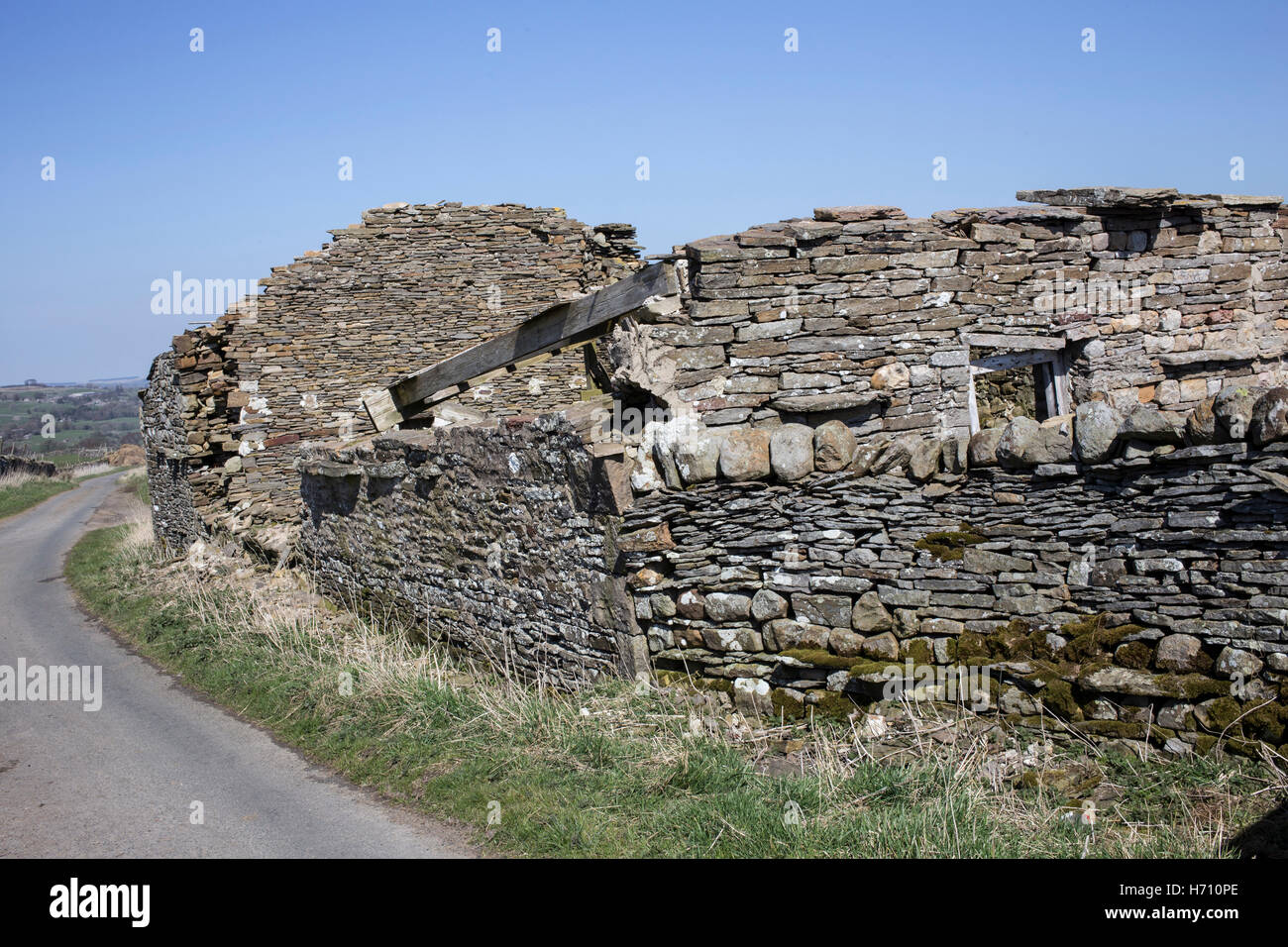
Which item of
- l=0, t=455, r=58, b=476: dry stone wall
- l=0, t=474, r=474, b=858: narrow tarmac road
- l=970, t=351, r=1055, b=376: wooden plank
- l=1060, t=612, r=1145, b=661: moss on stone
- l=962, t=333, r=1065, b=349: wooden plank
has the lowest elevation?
l=0, t=474, r=474, b=858: narrow tarmac road

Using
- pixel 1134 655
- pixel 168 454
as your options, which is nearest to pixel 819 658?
pixel 1134 655

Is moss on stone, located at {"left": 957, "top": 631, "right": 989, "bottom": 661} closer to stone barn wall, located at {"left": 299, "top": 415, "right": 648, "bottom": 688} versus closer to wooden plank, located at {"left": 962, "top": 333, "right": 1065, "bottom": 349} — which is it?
stone barn wall, located at {"left": 299, "top": 415, "right": 648, "bottom": 688}

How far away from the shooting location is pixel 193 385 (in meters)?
15.2

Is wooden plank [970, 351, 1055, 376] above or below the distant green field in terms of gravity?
below

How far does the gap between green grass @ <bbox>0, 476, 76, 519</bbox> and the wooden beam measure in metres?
23.1

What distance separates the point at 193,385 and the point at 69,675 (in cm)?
709

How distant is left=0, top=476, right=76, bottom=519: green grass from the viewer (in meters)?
28.9

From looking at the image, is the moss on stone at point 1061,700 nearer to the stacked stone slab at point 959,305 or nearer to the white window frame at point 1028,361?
the stacked stone slab at point 959,305

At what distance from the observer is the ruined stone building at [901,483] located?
456cm

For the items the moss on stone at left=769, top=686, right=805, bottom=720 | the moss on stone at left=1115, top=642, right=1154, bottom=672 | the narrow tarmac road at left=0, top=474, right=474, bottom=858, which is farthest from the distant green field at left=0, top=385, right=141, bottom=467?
the moss on stone at left=1115, top=642, right=1154, bottom=672

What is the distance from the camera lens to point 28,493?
32.5 m

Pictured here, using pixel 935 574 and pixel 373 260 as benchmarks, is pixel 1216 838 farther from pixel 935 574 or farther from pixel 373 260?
pixel 373 260

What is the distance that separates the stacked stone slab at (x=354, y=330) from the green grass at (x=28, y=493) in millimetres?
16822

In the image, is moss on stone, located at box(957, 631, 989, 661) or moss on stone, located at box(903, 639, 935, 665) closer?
moss on stone, located at box(957, 631, 989, 661)
